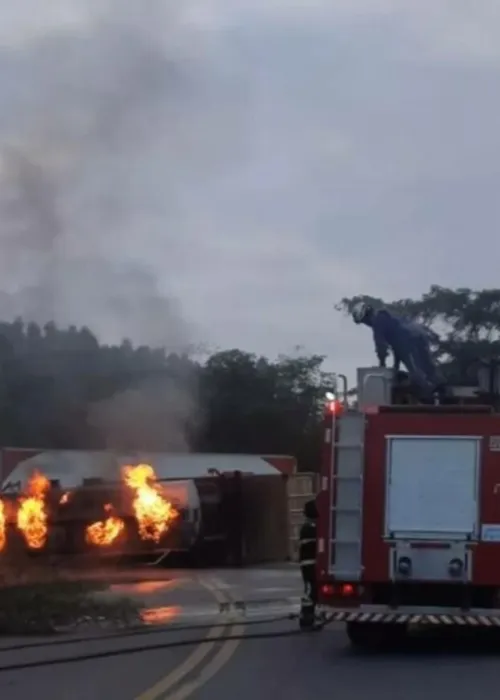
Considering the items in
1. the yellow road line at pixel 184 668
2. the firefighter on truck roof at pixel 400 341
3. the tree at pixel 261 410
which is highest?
the tree at pixel 261 410

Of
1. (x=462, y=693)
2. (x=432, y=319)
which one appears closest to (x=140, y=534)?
(x=462, y=693)

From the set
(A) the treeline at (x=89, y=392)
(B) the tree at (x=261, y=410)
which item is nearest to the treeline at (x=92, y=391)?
(A) the treeline at (x=89, y=392)

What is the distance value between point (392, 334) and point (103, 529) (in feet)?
39.4

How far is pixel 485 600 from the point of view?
14.4 metres

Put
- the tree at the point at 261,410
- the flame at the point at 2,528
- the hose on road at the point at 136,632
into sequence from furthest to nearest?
the tree at the point at 261,410 < the flame at the point at 2,528 < the hose on road at the point at 136,632

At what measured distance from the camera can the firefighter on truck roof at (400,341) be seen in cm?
1698

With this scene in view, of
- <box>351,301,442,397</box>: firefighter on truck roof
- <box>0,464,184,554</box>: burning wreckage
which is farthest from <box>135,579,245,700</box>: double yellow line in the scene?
<box>0,464,184,554</box>: burning wreckage

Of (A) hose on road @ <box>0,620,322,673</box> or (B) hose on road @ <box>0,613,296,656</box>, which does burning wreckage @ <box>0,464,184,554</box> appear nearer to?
(B) hose on road @ <box>0,613,296,656</box>

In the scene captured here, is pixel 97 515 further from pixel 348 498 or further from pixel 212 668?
pixel 212 668

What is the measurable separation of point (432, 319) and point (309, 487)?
73.9ft

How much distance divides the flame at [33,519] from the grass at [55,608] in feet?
23.5

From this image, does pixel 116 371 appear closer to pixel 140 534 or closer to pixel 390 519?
pixel 140 534

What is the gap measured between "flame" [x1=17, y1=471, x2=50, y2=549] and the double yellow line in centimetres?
901

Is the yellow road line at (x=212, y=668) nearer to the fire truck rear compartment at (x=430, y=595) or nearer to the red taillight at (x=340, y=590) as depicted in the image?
the red taillight at (x=340, y=590)
